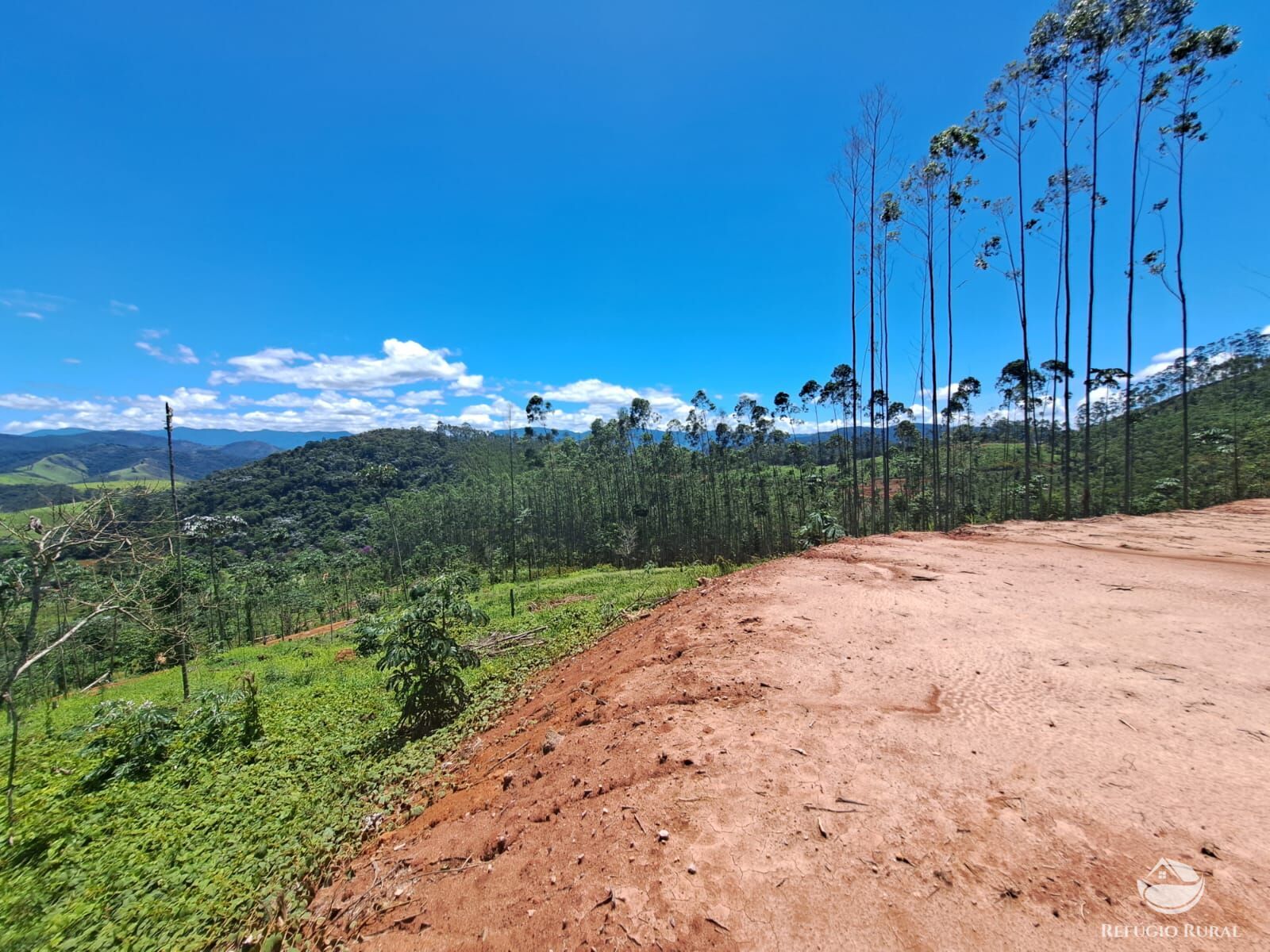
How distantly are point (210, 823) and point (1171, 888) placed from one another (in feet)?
22.9

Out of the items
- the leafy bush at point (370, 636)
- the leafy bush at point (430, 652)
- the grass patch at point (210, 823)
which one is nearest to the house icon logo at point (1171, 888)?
the grass patch at point (210, 823)

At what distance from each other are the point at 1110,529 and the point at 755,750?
42.9ft

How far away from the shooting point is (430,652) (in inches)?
229

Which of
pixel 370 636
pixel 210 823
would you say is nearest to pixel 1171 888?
pixel 210 823

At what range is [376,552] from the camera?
47.9 metres

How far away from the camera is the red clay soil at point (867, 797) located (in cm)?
206

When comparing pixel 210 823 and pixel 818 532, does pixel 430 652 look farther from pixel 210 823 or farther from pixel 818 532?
pixel 818 532

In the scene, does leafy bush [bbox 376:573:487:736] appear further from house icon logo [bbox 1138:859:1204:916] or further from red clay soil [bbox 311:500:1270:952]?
house icon logo [bbox 1138:859:1204:916]

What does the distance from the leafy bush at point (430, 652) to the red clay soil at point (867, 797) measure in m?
0.97

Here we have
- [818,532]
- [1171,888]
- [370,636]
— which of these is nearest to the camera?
[1171,888]

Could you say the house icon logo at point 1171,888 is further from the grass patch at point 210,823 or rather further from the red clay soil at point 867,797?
the grass patch at point 210,823

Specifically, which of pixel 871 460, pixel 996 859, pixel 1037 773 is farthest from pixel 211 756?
pixel 871 460

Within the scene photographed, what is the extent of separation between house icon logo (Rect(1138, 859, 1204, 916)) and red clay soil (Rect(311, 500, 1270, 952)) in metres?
0.04

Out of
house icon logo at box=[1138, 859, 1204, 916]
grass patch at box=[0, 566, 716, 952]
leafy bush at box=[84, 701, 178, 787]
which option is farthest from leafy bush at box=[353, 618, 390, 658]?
house icon logo at box=[1138, 859, 1204, 916]
